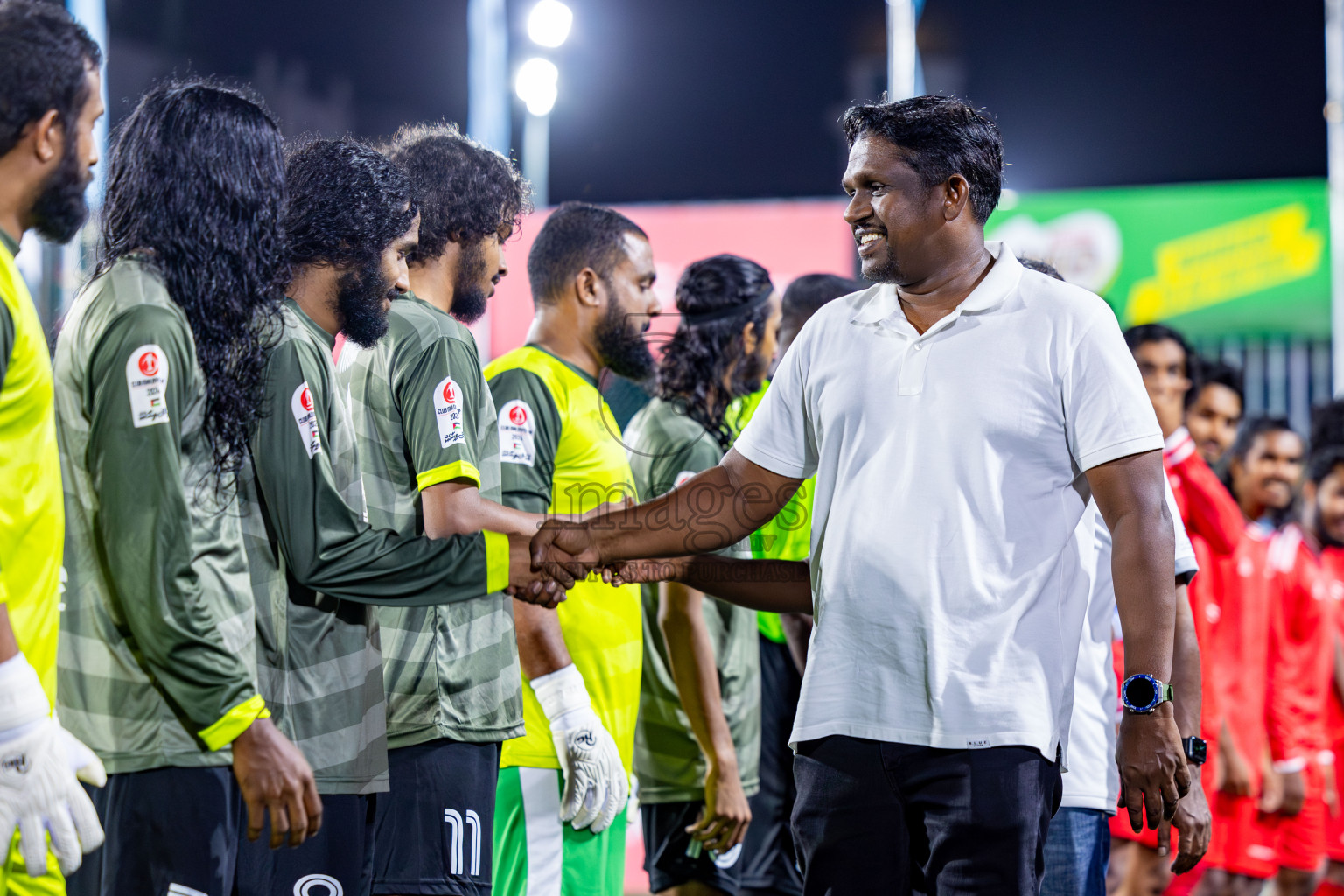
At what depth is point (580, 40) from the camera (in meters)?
7.32

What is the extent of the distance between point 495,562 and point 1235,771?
11.1 ft

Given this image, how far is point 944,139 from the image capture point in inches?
85.8

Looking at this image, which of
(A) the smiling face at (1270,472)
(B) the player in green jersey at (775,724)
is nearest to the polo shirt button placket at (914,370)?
(B) the player in green jersey at (775,724)

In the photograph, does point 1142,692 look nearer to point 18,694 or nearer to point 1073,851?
point 1073,851

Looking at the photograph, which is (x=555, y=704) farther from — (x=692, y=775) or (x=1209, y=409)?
(x=1209, y=409)

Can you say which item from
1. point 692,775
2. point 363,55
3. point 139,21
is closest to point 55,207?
point 692,775

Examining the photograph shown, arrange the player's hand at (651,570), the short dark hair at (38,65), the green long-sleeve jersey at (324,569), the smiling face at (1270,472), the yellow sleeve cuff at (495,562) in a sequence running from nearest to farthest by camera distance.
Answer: the short dark hair at (38,65) → the green long-sleeve jersey at (324,569) → the yellow sleeve cuff at (495,562) → the player's hand at (651,570) → the smiling face at (1270,472)

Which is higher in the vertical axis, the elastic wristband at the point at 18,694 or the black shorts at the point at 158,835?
the elastic wristband at the point at 18,694

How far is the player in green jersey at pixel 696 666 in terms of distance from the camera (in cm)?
338

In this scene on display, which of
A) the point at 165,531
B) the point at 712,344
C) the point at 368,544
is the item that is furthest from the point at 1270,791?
the point at 165,531

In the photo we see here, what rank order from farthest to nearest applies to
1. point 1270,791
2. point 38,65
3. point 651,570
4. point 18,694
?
point 1270,791 → point 651,570 → point 38,65 → point 18,694

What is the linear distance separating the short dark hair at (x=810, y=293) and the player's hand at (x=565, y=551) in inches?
77.1

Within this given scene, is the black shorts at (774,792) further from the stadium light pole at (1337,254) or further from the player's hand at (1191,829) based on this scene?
the stadium light pole at (1337,254)

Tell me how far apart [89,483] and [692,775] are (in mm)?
2143
